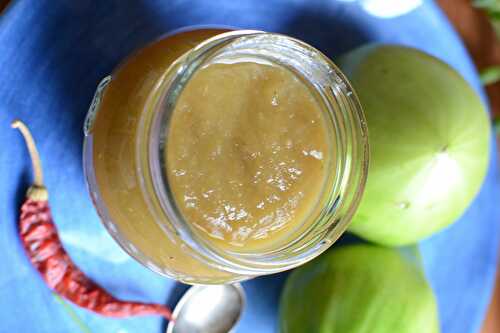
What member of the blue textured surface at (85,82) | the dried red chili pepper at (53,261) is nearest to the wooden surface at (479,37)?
the blue textured surface at (85,82)

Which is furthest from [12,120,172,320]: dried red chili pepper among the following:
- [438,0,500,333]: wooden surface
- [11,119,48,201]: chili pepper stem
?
[438,0,500,333]: wooden surface

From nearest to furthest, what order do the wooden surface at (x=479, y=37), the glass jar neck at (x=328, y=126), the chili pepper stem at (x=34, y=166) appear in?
the glass jar neck at (x=328, y=126), the chili pepper stem at (x=34, y=166), the wooden surface at (x=479, y=37)

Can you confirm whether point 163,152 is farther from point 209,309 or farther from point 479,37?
point 479,37

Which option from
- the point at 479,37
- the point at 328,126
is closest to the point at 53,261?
the point at 328,126

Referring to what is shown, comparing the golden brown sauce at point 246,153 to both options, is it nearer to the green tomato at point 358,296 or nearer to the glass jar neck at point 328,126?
the glass jar neck at point 328,126

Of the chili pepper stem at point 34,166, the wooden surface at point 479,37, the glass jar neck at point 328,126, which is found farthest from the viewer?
the wooden surface at point 479,37

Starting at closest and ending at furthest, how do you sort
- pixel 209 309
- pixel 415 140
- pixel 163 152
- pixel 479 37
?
pixel 163 152, pixel 415 140, pixel 209 309, pixel 479 37
